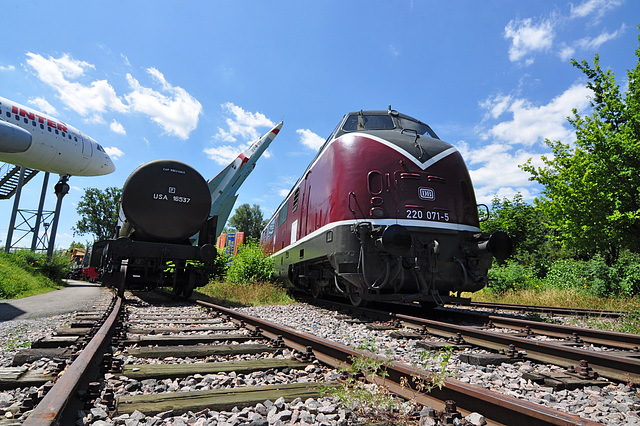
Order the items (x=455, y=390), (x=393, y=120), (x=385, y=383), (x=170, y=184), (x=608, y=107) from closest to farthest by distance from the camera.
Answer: (x=455, y=390), (x=385, y=383), (x=393, y=120), (x=170, y=184), (x=608, y=107)

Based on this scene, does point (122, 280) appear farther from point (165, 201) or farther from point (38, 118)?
point (38, 118)

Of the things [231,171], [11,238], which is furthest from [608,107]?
[11,238]

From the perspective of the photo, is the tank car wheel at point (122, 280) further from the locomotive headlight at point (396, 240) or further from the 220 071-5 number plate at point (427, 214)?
the 220 071-5 number plate at point (427, 214)

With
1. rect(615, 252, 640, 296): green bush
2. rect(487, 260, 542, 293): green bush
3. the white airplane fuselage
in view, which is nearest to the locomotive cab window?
rect(487, 260, 542, 293): green bush

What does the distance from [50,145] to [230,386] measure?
1147 inches

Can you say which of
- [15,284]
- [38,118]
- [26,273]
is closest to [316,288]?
[15,284]

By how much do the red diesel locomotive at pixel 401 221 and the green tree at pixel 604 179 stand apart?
763 centimetres

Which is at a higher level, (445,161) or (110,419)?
(445,161)

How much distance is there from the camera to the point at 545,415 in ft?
5.56

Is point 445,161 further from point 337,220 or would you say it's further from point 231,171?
point 231,171

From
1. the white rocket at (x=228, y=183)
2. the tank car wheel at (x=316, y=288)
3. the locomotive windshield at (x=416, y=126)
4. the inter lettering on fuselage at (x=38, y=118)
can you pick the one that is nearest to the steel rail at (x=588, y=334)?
the locomotive windshield at (x=416, y=126)

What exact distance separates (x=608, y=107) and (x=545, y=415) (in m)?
15.5

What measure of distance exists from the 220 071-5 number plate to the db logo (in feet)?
0.75

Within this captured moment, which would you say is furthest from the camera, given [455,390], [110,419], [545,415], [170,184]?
[170,184]
